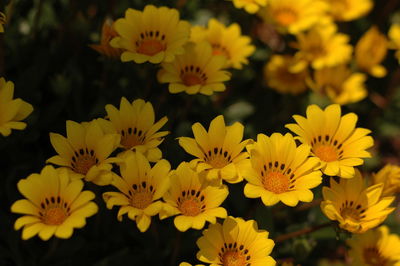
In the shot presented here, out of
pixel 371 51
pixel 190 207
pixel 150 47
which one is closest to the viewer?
pixel 190 207

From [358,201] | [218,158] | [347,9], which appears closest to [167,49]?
[218,158]

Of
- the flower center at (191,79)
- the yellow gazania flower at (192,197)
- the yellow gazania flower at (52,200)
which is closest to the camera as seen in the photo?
the yellow gazania flower at (52,200)

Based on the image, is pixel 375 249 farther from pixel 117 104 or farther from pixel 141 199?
pixel 117 104

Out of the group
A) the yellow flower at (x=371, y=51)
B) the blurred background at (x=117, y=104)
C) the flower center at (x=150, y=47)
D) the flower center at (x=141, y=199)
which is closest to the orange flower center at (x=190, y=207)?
the flower center at (x=141, y=199)

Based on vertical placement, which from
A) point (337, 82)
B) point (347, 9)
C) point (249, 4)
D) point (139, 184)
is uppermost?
point (347, 9)

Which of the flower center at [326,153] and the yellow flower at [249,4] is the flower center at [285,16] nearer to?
the yellow flower at [249,4]

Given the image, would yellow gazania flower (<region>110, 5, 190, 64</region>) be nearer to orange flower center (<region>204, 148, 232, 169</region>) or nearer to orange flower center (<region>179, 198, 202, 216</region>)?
orange flower center (<region>204, 148, 232, 169</region>)
